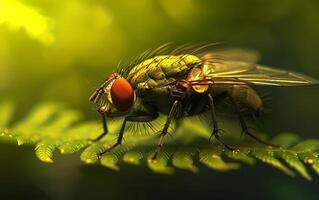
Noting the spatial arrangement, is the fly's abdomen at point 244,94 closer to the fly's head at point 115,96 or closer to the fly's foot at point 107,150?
the fly's head at point 115,96

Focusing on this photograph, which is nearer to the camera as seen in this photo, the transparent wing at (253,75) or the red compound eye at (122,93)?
the red compound eye at (122,93)

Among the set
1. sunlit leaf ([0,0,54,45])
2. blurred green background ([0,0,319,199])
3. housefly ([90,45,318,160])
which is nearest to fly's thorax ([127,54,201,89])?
housefly ([90,45,318,160])

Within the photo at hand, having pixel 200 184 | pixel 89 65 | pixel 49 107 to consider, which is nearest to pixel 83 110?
pixel 89 65

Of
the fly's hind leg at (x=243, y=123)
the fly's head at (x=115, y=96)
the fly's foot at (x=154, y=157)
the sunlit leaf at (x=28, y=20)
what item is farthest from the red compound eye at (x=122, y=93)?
the sunlit leaf at (x=28, y=20)

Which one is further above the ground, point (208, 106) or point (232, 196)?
point (208, 106)

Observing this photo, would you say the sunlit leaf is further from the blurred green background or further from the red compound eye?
the red compound eye

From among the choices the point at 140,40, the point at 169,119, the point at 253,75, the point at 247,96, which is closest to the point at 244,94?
the point at 247,96

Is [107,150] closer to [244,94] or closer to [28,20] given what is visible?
[244,94]

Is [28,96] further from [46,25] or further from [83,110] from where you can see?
[46,25]

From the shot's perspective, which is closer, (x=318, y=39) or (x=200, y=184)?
(x=200, y=184)
